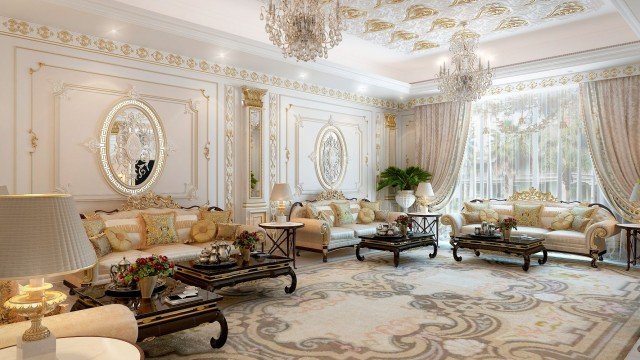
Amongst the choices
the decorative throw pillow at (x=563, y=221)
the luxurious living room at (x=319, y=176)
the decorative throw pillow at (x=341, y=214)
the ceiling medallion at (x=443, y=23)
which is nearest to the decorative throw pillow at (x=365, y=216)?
the luxurious living room at (x=319, y=176)

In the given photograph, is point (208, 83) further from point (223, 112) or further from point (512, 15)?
point (512, 15)

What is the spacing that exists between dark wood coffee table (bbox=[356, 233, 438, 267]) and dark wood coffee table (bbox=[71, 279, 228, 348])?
3.67 meters

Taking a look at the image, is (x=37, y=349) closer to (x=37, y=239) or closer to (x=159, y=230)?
(x=37, y=239)

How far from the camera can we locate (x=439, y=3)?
21.1ft

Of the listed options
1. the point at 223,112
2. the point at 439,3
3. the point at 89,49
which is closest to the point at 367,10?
the point at 439,3

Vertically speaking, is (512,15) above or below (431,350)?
above

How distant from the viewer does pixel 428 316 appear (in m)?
4.38

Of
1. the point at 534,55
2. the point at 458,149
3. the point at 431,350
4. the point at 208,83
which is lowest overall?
the point at 431,350

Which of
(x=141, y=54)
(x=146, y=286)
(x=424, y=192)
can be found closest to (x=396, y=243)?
(x=424, y=192)

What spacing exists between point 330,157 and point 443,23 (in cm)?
330

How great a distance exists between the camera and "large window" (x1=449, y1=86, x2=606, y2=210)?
8.11 metres

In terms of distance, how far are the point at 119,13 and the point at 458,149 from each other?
7.02 metres

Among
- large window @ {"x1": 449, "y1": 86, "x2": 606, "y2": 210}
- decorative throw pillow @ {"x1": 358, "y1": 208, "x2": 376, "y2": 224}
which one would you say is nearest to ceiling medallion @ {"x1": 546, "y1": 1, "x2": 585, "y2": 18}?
large window @ {"x1": 449, "y1": 86, "x2": 606, "y2": 210}

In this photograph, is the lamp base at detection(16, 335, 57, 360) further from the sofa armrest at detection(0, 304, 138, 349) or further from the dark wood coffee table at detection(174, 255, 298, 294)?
the dark wood coffee table at detection(174, 255, 298, 294)
